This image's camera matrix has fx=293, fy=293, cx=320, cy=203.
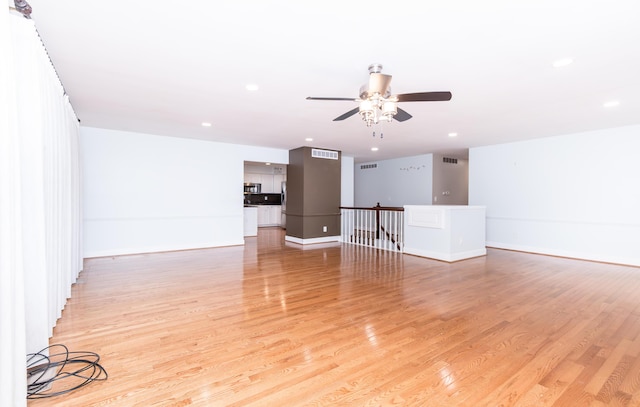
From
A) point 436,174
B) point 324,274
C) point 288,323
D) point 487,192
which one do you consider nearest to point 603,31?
point 288,323

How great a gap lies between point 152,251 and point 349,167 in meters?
6.16

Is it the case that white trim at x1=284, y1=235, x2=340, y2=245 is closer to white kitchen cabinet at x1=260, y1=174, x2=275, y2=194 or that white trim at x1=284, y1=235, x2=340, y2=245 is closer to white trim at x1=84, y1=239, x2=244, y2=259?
white trim at x1=84, y1=239, x2=244, y2=259

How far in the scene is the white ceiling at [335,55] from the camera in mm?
2107

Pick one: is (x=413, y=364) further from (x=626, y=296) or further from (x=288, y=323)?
(x=626, y=296)

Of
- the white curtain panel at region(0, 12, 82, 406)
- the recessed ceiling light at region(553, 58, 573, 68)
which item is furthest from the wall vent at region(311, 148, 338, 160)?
the recessed ceiling light at region(553, 58, 573, 68)

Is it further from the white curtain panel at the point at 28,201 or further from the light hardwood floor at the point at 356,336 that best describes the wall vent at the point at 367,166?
the white curtain panel at the point at 28,201

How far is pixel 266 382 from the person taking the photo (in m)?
1.98

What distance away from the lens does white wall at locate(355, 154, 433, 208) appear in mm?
9078

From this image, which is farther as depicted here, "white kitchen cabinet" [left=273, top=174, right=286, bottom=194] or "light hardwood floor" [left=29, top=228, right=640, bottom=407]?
"white kitchen cabinet" [left=273, top=174, right=286, bottom=194]

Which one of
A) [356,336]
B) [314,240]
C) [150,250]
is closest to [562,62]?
[356,336]

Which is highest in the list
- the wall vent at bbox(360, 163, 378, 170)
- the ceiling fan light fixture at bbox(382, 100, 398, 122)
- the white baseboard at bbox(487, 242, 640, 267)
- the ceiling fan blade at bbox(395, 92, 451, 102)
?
the wall vent at bbox(360, 163, 378, 170)

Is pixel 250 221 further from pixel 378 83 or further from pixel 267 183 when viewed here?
pixel 378 83

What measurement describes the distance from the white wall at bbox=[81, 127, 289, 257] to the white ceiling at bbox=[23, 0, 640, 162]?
1.39 m

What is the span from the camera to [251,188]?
1146cm
